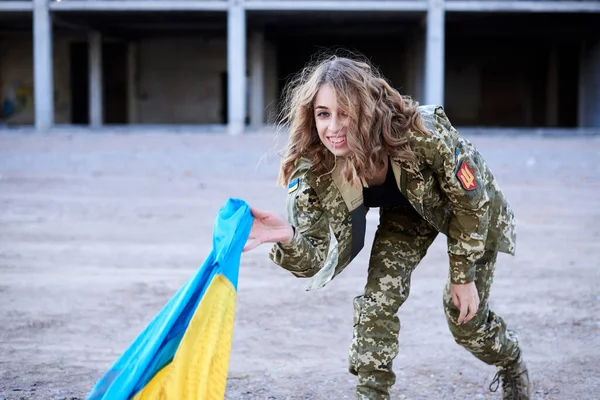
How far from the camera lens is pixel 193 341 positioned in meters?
2.55

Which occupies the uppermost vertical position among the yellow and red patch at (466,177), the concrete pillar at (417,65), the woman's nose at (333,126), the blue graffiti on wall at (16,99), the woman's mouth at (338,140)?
the concrete pillar at (417,65)

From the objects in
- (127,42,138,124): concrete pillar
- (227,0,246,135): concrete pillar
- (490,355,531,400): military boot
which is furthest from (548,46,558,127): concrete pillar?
(490,355,531,400): military boot

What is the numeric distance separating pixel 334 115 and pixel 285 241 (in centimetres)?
45

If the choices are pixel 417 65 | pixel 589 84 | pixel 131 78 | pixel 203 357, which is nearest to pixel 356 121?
pixel 203 357

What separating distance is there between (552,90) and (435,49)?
1016 centimetres

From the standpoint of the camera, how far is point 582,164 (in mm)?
14203

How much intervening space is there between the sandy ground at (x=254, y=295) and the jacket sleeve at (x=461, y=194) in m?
0.60

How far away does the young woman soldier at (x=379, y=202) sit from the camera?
2709 mm

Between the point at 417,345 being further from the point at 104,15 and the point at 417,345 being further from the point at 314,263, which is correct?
the point at 104,15

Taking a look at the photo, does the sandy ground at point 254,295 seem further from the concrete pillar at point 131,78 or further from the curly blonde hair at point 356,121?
the concrete pillar at point 131,78

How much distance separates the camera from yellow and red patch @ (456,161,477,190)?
2816 millimetres

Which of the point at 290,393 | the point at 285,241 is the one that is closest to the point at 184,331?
the point at 285,241

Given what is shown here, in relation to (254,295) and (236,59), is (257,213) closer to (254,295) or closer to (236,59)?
(254,295)

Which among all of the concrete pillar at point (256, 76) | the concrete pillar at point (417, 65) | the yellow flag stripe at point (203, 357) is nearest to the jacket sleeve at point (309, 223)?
the yellow flag stripe at point (203, 357)
